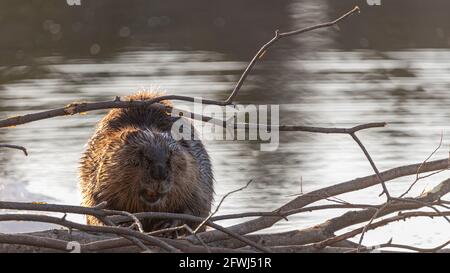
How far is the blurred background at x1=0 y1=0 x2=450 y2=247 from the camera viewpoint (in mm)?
8500

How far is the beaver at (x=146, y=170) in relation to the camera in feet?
Answer: 18.7

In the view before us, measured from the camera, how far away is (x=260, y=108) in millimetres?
11273

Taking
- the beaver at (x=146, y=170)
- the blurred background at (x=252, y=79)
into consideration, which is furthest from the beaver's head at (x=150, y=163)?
the blurred background at (x=252, y=79)

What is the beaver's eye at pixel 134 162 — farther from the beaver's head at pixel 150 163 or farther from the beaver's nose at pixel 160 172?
the beaver's nose at pixel 160 172

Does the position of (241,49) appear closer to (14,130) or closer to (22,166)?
(14,130)

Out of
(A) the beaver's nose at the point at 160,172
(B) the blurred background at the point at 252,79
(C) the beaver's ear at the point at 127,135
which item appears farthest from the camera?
(B) the blurred background at the point at 252,79

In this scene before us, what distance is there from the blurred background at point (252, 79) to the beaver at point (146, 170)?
917 mm

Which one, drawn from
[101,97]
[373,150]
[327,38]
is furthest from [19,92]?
[327,38]

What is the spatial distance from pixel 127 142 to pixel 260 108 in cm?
539

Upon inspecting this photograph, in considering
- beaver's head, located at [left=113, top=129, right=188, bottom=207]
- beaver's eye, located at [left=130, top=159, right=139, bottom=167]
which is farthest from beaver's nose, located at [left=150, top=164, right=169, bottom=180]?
beaver's eye, located at [left=130, top=159, right=139, bottom=167]

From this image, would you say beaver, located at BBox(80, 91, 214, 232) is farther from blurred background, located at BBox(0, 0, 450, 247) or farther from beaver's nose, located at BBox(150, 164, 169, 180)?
blurred background, located at BBox(0, 0, 450, 247)

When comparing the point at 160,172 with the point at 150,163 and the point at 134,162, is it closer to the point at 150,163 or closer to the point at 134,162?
the point at 150,163

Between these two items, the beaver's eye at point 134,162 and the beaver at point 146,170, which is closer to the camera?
the beaver at point 146,170

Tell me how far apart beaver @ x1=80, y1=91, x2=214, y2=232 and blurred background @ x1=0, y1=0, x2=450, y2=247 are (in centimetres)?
92
